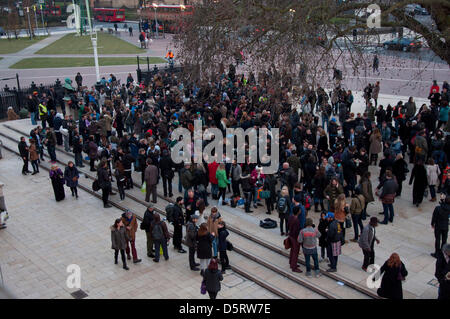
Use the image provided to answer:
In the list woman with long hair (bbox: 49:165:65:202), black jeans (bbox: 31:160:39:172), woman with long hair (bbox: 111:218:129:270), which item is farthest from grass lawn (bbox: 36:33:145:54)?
woman with long hair (bbox: 111:218:129:270)

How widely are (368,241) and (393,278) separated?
4.69ft

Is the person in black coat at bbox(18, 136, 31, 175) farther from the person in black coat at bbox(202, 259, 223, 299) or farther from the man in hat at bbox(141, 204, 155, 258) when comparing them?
the person in black coat at bbox(202, 259, 223, 299)

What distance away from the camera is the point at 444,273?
29.4 feet

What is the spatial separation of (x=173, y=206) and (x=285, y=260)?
2.88m

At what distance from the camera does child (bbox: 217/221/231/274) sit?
35.4 ft

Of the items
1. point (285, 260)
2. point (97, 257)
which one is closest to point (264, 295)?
point (285, 260)

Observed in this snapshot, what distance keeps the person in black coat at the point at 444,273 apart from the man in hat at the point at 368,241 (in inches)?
56.4

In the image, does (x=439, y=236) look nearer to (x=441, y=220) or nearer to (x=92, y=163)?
(x=441, y=220)

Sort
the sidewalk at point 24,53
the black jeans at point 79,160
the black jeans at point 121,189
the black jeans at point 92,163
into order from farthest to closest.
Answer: the sidewalk at point 24,53 < the black jeans at point 79,160 < the black jeans at point 92,163 < the black jeans at point 121,189

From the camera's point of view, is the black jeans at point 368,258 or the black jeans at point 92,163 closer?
the black jeans at point 368,258

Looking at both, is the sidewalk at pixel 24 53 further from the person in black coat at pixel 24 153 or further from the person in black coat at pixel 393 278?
the person in black coat at pixel 393 278

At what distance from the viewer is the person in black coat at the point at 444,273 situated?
869cm

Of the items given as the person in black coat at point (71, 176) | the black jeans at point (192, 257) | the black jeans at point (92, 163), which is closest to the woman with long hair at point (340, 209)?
the black jeans at point (192, 257)

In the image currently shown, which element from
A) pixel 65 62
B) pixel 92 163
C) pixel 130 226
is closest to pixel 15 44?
pixel 65 62
